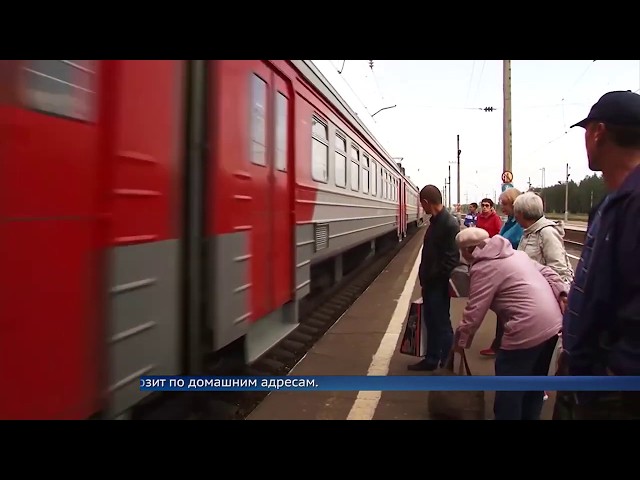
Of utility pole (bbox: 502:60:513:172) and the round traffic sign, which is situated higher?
utility pole (bbox: 502:60:513:172)

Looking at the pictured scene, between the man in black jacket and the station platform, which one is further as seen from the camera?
the man in black jacket

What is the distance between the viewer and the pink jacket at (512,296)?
264cm

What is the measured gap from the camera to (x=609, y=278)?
1.85m

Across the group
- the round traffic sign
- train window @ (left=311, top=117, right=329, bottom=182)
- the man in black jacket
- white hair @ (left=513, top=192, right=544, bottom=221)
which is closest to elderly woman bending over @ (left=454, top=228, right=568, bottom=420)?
the man in black jacket

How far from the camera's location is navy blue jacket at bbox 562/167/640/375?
1.81 metres

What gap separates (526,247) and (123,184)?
2486mm

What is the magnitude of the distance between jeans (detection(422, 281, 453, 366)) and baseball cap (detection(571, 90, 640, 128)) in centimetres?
145

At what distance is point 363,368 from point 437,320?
0.93 m

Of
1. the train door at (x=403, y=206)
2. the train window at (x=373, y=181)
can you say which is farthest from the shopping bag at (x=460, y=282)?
the train door at (x=403, y=206)

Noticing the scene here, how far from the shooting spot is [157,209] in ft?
8.01

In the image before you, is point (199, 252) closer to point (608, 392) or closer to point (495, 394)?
point (495, 394)

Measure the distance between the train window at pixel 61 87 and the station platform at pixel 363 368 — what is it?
1463 mm

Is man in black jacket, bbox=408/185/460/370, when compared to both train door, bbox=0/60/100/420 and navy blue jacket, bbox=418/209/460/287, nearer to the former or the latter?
navy blue jacket, bbox=418/209/460/287
